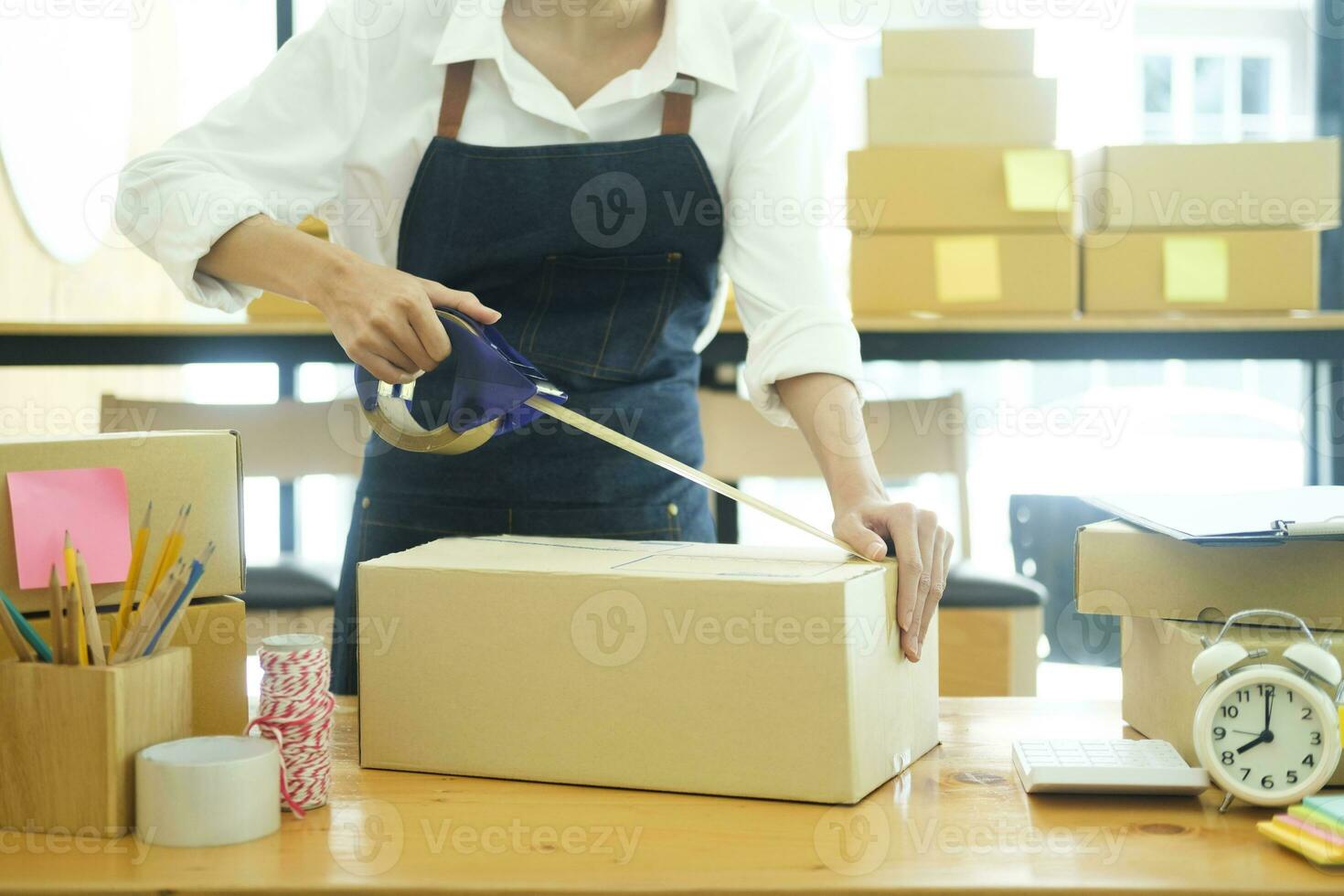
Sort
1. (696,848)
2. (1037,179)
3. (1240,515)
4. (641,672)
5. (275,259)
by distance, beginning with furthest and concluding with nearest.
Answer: (1037,179) < (275,259) < (1240,515) < (641,672) < (696,848)

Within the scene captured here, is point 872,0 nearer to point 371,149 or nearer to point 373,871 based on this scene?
point 371,149

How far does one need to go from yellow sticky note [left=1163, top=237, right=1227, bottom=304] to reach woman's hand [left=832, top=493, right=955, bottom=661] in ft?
5.31

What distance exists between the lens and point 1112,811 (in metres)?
0.82

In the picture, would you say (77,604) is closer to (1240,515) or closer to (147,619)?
(147,619)

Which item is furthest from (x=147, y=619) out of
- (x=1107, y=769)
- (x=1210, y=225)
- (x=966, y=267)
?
(x=1210, y=225)

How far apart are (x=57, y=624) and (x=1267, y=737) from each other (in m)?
0.78

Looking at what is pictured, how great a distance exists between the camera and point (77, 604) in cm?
76

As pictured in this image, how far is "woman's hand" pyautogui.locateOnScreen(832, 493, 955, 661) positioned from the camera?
92cm

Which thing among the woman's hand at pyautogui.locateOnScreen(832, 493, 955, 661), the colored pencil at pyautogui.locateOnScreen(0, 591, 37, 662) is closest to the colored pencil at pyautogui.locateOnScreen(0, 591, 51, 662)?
the colored pencil at pyautogui.locateOnScreen(0, 591, 37, 662)

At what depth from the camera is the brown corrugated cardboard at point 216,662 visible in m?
0.88

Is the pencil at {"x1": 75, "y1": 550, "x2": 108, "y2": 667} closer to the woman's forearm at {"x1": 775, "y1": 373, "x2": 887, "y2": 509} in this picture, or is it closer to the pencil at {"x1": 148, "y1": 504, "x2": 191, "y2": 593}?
the pencil at {"x1": 148, "y1": 504, "x2": 191, "y2": 593}

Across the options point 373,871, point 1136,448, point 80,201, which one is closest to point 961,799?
point 373,871

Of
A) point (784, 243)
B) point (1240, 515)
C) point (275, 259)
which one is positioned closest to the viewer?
point (1240, 515)

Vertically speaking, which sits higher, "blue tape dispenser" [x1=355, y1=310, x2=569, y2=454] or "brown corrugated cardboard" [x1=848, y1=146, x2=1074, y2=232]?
"brown corrugated cardboard" [x1=848, y1=146, x2=1074, y2=232]
